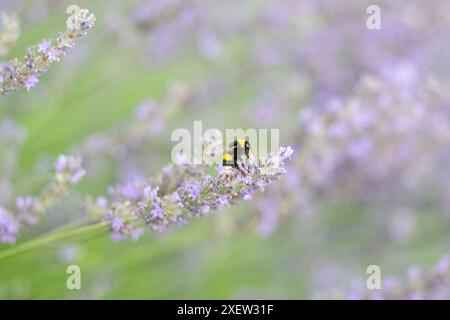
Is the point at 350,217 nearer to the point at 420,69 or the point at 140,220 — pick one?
the point at 420,69

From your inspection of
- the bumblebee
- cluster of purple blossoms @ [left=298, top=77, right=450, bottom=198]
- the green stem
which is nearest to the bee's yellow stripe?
the bumblebee

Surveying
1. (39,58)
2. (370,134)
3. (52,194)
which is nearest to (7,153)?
(52,194)

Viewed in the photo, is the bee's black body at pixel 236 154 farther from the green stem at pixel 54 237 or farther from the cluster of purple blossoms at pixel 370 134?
the cluster of purple blossoms at pixel 370 134

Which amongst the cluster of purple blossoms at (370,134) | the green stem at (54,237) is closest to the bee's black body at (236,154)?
the green stem at (54,237)

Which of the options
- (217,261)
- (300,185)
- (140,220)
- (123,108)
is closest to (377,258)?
(217,261)

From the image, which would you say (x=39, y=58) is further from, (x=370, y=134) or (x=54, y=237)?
(x=370, y=134)
